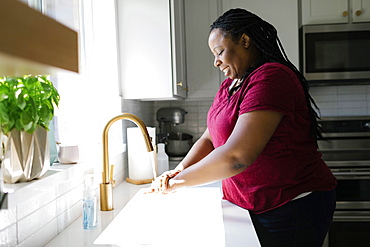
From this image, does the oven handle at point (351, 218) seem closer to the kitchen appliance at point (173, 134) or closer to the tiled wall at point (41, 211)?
the kitchen appliance at point (173, 134)

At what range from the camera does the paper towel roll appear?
1934 millimetres

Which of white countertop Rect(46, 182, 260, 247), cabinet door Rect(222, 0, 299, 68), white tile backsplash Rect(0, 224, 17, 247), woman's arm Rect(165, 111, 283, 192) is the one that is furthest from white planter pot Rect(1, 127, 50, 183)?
cabinet door Rect(222, 0, 299, 68)

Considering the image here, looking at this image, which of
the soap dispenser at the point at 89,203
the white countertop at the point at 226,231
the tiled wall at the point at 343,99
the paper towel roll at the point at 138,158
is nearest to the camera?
the white countertop at the point at 226,231

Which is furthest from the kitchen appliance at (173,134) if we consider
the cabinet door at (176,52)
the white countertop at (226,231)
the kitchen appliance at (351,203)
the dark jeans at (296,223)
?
the dark jeans at (296,223)

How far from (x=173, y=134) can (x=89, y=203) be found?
Result: 185 centimetres

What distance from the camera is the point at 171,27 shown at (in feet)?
7.06

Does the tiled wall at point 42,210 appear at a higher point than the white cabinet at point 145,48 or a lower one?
lower

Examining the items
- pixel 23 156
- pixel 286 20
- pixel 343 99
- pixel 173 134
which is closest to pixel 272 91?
pixel 23 156

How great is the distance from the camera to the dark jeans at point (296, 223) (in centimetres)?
124

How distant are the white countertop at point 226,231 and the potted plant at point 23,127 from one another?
0.84ft

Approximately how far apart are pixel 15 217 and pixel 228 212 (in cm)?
70

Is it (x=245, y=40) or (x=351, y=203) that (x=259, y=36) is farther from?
(x=351, y=203)

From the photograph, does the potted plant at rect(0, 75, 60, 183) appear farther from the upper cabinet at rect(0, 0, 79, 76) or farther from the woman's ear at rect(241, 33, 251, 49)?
the woman's ear at rect(241, 33, 251, 49)

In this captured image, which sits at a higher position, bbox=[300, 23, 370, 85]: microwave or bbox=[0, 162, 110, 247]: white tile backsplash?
bbox=[300, 23, 370, 85]: microwave
